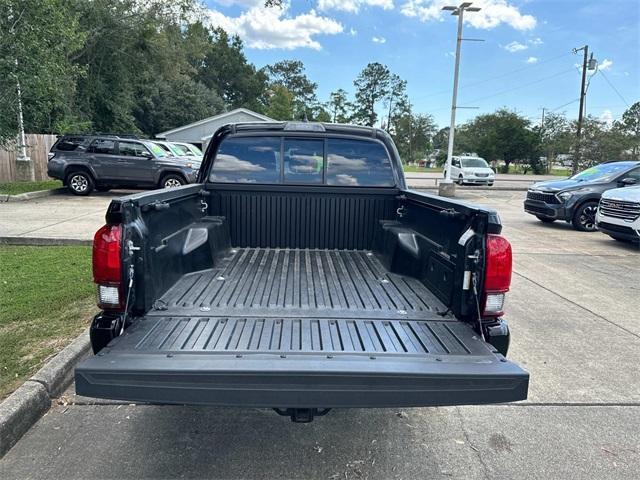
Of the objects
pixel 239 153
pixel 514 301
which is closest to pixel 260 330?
pixel 239 153

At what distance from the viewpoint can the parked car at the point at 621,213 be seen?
8.98 meters

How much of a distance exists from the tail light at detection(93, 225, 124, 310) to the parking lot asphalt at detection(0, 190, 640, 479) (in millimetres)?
983

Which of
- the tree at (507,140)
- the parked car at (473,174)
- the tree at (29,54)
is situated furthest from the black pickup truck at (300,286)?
the tree at (507,140)

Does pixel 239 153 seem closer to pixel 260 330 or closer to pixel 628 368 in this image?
pixel 260 330

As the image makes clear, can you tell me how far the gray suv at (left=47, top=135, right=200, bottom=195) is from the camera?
15.5 metres

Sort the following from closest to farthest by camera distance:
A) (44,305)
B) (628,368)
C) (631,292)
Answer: (628,368), (44,305), (631,292)

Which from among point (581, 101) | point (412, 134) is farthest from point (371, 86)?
point (581, 101)

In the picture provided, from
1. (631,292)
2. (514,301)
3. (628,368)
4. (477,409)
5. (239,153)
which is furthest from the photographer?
(631,292)

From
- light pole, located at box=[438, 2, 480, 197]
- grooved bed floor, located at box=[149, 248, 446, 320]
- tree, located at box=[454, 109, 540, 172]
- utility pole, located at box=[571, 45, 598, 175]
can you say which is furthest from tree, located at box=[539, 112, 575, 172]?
grooved bed floor, located at box=[149, 248, 446, 320]

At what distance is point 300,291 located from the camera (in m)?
3.20

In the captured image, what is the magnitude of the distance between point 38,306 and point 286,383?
388cm

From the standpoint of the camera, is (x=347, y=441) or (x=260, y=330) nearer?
(x=260, y=330)

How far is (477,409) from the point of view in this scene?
3.39m

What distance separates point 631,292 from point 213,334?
6351 millimetres
